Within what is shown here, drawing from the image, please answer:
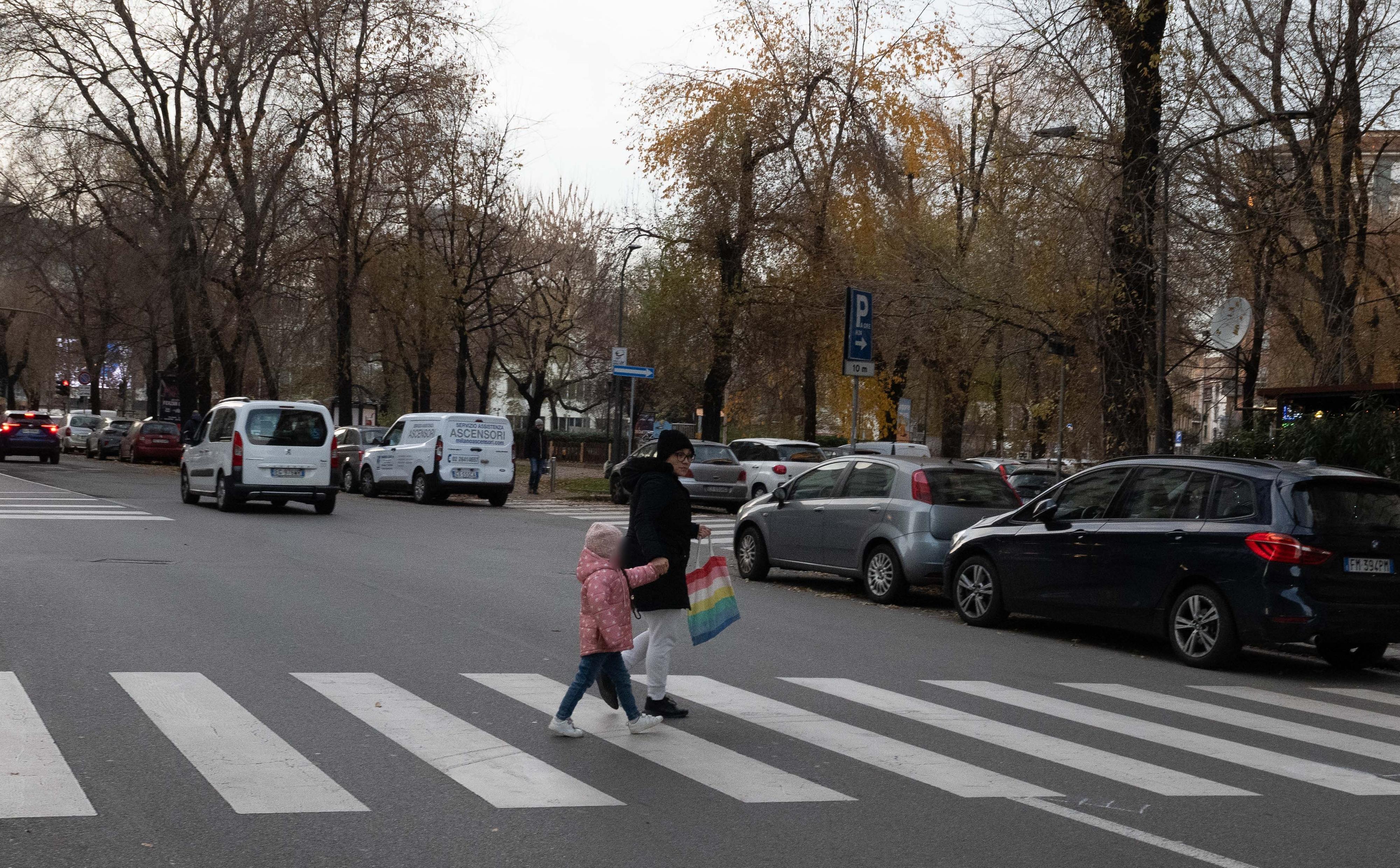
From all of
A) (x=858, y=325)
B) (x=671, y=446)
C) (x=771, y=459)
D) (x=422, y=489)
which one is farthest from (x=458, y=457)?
(x=671, y=446)

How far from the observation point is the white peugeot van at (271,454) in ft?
79.0

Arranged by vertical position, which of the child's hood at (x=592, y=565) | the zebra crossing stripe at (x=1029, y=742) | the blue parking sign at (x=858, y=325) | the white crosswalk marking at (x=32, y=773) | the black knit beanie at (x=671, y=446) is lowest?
the white crosswalk marking at (x=32, y=773)

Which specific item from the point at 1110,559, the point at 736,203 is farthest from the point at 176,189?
the point at 1110,559

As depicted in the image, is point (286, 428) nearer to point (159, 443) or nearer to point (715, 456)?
point (715, 456)

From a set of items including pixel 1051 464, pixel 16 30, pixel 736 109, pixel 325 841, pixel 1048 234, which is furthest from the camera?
pixel 16 30

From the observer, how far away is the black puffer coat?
786cm

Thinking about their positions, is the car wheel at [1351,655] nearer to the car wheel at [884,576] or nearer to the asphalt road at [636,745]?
the asphalt road at [636,745]

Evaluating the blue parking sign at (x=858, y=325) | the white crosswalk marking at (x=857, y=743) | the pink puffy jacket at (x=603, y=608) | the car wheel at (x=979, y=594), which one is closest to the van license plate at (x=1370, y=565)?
the car wheel at (x=979, y=594)

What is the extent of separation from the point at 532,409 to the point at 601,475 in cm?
575

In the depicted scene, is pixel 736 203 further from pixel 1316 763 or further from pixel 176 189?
pixel 1316 763

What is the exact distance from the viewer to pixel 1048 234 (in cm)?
2578

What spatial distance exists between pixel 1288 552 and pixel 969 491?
4872mm

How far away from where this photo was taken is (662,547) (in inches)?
309

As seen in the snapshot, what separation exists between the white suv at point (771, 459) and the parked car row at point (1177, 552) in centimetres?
1491
